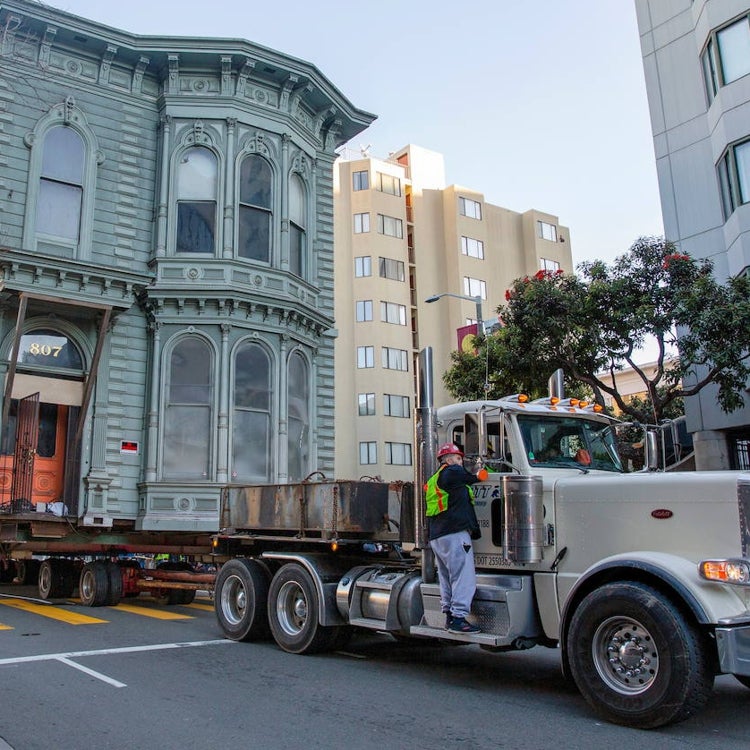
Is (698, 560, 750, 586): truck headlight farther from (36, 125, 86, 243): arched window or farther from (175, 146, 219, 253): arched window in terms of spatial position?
(36, 125, 86, 243): arched window

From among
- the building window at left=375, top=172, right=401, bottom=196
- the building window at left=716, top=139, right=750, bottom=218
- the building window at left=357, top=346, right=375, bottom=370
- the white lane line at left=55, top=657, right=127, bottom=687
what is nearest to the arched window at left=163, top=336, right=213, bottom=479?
the white lane line at left=55, top=657, right=127, bottom=687

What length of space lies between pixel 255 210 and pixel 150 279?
118 inches

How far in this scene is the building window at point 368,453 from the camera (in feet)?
148

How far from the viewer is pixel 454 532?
7.95 metres

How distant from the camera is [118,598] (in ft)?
47.8

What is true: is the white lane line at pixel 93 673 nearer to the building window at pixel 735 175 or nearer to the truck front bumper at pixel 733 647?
the truck front bumper at pixel 733 647

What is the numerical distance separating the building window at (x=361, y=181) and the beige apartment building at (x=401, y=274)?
6 cm

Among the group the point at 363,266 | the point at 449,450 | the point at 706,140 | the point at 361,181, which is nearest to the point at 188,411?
the point at 449,450

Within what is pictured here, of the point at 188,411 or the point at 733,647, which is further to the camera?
the point at 188,411

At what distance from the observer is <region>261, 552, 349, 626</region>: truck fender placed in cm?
942

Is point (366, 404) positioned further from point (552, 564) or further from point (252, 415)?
point (552, 564)

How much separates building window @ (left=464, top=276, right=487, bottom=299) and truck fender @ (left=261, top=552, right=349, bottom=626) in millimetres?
Result: 40279

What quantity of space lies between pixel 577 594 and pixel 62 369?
12.1 m

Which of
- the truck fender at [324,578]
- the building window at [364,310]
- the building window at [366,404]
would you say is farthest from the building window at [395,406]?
the truck fender at [324,578]
